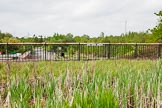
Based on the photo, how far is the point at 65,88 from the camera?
4.69m

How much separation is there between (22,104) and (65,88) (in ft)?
5.01

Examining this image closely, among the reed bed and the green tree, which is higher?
the green tree

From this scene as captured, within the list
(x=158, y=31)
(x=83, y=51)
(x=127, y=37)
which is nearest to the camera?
(x=83, y=51)

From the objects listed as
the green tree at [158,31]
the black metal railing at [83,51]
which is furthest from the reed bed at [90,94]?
the green tree at [158,31]

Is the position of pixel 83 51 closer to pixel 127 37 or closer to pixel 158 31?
pixel 158 31

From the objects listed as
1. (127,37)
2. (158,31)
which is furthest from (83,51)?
(127,37)

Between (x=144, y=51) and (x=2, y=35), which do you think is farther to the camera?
(x=2, y=35)

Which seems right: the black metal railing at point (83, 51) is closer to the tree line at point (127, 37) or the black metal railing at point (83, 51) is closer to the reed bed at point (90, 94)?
the tree line at point (127, 37)

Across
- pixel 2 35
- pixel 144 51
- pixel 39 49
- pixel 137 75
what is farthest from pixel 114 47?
pixel 2 35

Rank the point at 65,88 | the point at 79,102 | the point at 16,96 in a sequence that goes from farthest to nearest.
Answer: the point at 65,88
the point at 16,96
the point at 79,102

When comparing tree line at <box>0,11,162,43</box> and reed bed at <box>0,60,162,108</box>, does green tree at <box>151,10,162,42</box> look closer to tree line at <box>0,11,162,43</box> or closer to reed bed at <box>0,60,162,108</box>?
tree line at <box>0,11,162,43</box>

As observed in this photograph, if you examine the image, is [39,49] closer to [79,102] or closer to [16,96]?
[16,96]

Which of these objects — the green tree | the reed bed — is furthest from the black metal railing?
the reed bed

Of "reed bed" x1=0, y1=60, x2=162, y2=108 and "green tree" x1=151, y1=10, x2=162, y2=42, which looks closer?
"reed bed" x1=0, y1=60, x2=162, y2=108
